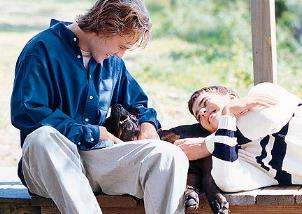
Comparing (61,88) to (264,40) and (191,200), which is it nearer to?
(191,200)

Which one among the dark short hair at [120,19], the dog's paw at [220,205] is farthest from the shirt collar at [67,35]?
the dog's paw at [220,205]

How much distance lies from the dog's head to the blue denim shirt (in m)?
0.05

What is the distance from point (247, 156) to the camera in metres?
4.92

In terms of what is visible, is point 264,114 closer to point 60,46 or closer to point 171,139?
point 171,139

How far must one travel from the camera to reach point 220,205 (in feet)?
15.4

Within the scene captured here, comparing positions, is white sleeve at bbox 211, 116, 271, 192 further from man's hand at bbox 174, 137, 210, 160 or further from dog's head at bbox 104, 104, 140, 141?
dog's head at bbox 104, 104, 140, 141

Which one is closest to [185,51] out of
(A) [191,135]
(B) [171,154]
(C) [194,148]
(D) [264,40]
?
(D) [264,40]

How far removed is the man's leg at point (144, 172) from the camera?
4605mm

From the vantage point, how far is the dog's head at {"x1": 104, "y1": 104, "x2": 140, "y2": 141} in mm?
5109

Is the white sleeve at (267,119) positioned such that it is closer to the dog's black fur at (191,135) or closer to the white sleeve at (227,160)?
the white sleeve at (227,160)

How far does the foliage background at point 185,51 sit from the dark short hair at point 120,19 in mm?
2755

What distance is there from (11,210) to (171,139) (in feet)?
3.09

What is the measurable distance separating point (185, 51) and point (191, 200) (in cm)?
703

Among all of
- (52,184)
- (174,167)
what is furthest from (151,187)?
(52,184)
